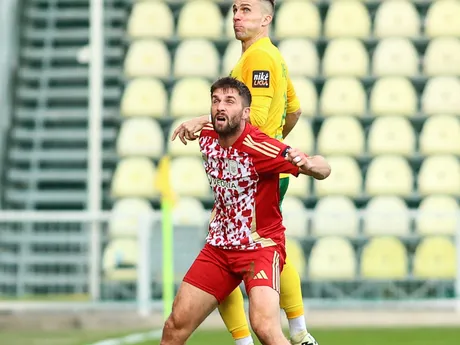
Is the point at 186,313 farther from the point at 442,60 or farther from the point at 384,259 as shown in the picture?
the point at 442,60

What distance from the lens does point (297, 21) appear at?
18297 millimetres

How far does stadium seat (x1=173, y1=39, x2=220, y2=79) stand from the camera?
1800cm

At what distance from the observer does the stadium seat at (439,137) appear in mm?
17297

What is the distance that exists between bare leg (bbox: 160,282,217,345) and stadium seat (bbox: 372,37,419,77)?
1073 centimetres

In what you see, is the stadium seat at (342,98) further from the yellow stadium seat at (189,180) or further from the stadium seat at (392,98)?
the yellow stadium seat at (189,180)

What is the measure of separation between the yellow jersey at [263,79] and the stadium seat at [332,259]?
26.7 ft

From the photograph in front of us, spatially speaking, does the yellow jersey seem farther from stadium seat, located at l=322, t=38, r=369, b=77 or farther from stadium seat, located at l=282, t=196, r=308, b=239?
stadium seat, located at l=322, t=38, r=369, b=77

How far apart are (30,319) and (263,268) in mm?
7554

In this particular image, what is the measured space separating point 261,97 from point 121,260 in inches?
335

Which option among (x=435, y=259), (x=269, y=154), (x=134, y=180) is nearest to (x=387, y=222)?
(x=435, y=259)

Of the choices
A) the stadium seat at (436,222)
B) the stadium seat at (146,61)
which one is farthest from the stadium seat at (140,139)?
the stadium seat at (436,222)

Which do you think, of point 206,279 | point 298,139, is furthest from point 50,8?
point 206,279

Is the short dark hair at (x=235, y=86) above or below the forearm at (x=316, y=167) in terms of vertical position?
above

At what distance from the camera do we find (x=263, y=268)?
754cm
